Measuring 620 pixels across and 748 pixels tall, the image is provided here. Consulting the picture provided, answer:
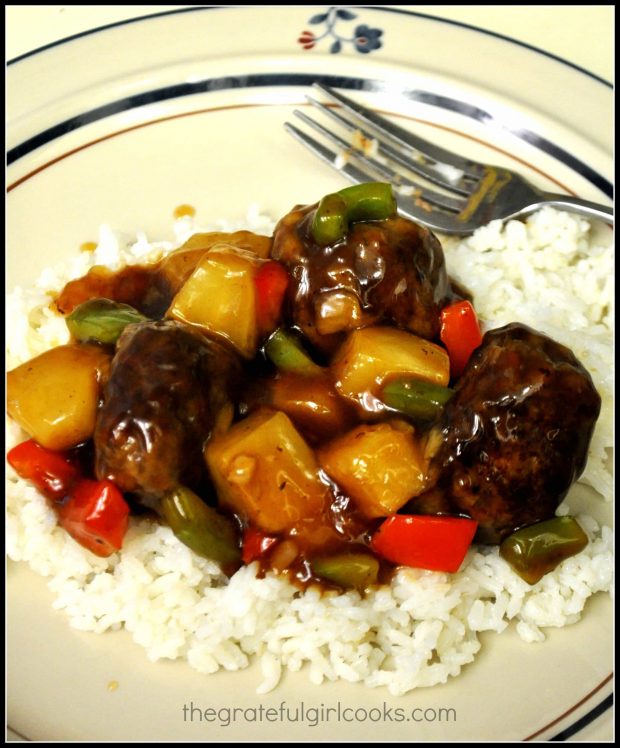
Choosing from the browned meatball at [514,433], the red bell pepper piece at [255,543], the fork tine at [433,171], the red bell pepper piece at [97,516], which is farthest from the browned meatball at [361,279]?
the fork tine at [433,171]

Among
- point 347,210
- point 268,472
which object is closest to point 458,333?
point 347,210

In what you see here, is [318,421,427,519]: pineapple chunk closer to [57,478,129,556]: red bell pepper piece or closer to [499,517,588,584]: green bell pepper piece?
[499,517,588,584]: green bell pepper piece

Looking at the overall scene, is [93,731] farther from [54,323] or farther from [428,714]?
[54,323]

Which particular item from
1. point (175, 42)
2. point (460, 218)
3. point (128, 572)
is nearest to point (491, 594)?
point (128, 572)

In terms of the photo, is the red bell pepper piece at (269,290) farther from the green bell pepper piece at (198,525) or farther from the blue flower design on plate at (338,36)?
the blue flower design on plate at (338,36)

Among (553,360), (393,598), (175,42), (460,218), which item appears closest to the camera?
(553,360)

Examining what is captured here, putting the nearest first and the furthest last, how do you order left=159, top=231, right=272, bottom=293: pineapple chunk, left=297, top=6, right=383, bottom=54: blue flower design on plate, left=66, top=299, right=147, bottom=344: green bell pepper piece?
1. left=66, top=299, right=147, bottom=344: green bell pepper piece
2. left=159, top=231, right=272, bottom=293: pineapple chunk
3. left=297, top=6, right=383, bottom=54: blue flower design on plate

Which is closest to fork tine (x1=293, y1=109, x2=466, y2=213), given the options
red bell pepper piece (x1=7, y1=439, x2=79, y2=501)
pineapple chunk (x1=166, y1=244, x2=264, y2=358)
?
pineapple chunk (x1=166, y1=244, x2=264, y2=358)

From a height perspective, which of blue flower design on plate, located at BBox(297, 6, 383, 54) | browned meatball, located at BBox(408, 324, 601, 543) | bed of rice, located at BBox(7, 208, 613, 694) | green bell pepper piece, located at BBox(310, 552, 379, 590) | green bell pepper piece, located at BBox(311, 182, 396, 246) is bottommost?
bed of rice, located at BBox(7, 208, 613, 694)
